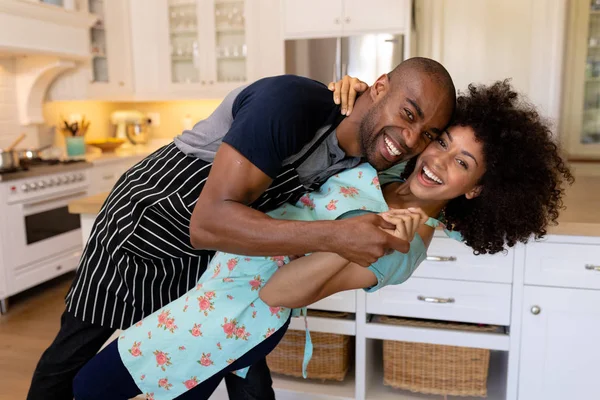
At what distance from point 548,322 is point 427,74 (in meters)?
1.18

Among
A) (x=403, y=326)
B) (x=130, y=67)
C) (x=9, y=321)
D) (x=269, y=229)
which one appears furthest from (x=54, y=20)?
(x=269, y=229)

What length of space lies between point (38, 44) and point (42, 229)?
4.01 feet

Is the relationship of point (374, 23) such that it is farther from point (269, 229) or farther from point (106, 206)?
point (269, 229)

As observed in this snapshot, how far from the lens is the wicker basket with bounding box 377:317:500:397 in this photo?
2.04 m

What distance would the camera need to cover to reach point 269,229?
976 millimetres

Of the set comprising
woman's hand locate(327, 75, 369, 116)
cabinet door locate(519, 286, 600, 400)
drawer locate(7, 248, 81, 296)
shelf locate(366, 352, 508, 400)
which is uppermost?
woman's hand locate(327, 75, 369, 116)

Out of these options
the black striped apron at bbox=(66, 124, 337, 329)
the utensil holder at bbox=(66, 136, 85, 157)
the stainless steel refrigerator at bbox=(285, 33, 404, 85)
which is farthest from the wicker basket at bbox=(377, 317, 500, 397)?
the utensil holder at bbox=(66, 136, 85, 157)

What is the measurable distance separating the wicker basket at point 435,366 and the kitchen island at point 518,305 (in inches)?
2.7

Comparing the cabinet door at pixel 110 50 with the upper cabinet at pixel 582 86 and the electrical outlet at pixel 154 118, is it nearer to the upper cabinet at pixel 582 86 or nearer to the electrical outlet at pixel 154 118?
the electrical outlet at pixel 154 118

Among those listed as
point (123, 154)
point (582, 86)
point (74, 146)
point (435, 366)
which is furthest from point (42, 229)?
point (582, 86)

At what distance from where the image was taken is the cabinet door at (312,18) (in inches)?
148

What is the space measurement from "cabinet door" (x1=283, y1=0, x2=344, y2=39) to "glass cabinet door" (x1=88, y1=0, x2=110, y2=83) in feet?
5.17

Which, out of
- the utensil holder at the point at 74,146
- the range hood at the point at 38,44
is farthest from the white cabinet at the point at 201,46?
the utensil holder at the point at 74,146

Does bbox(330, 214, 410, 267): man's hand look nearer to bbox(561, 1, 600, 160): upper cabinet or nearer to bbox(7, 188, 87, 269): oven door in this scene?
bbox(7, 188, 87, 269): oven door
